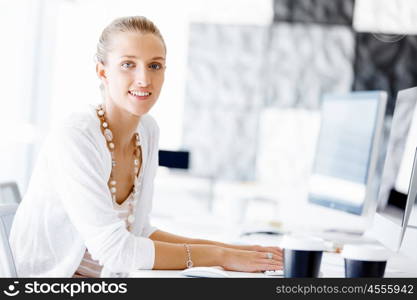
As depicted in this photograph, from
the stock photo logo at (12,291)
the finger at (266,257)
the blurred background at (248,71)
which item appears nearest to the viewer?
the stock photo logo at (12,291)

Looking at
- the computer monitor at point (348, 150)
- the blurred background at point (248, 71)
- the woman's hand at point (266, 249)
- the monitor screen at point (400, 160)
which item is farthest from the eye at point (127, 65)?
the blurred background at point (248, 71)

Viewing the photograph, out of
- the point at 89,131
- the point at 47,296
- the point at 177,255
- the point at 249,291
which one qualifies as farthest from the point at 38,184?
the point at 249,291

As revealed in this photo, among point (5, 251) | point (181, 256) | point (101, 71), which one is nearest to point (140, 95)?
point (101, 71)

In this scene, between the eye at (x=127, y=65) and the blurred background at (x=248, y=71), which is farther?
the blurred background at (x=248, y=71)

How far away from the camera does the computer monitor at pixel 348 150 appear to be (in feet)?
7.32

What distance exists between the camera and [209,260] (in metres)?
1.63

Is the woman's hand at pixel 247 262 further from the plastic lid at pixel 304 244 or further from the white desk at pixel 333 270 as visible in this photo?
the plastic lid at pixel 304 244

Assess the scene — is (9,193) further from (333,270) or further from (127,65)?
(333,270)

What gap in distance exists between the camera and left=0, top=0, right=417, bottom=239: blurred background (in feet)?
20.0

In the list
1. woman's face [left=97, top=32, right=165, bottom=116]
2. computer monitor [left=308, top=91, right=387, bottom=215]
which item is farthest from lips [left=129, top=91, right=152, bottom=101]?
computer monitor [left=308, top=91, right=387, bottom=215]

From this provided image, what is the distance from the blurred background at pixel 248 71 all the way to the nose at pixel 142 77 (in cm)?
434

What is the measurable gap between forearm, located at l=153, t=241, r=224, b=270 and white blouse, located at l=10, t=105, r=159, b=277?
2 cm

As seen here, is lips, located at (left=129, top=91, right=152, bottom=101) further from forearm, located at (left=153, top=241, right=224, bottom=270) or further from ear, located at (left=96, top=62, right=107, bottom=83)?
forearm, located at (left=153, top=241, right=224, bottom=270)

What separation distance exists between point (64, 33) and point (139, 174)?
4.55 m
